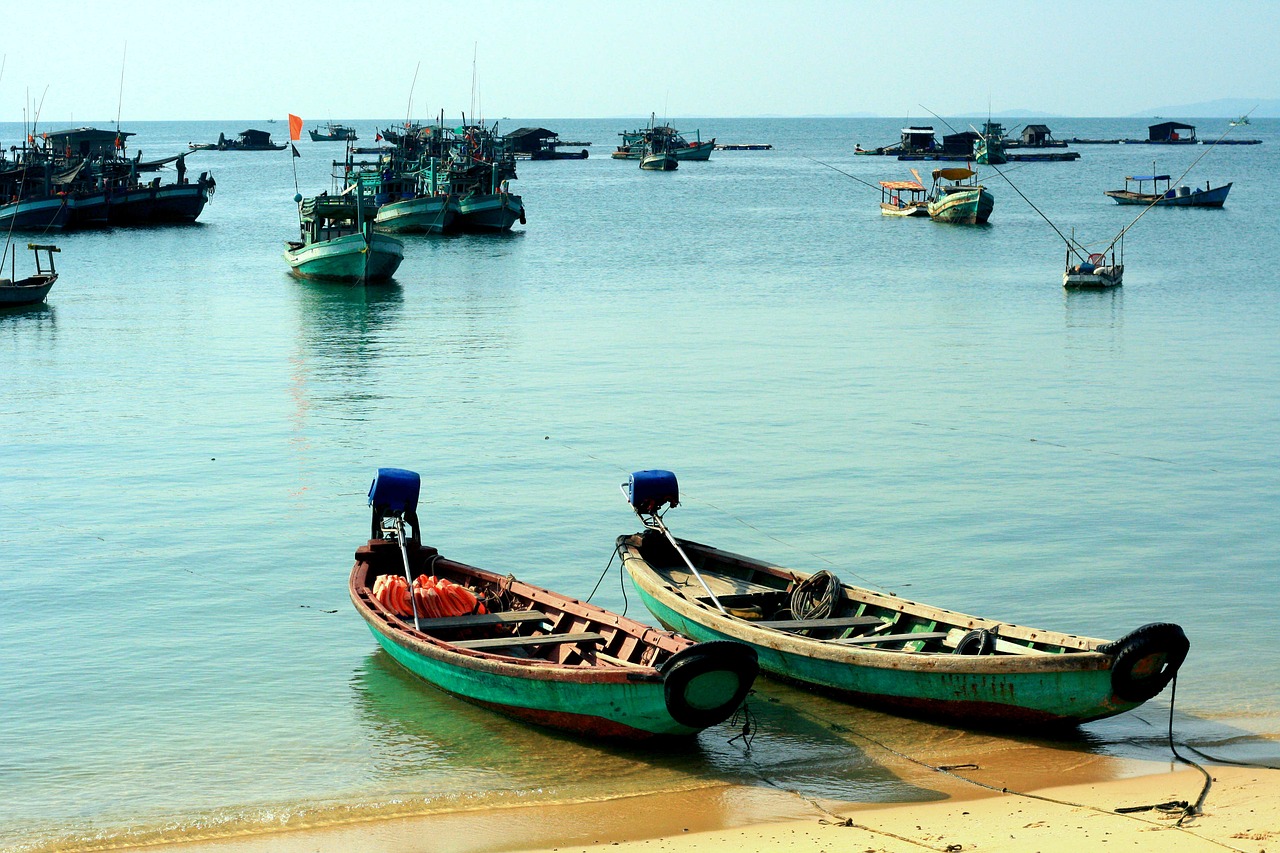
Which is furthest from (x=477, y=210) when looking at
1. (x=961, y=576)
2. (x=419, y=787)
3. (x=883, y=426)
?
(x=419, y=787)

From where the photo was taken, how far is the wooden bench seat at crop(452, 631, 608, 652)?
10055 mm

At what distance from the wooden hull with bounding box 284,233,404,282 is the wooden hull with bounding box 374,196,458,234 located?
54.7ft

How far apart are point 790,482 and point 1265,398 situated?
10086 millimetres

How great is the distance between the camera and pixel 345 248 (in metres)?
39.6

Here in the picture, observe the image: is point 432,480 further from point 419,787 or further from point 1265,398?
point 1265,398

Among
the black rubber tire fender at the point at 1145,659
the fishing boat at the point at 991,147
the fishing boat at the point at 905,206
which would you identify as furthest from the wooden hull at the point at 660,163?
the black rubber tire fender at the point at 1145,659

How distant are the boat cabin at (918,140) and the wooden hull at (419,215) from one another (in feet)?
264

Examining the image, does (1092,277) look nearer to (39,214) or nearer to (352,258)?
(352,258)

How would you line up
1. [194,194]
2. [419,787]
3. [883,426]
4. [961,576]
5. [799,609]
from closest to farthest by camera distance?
[419,787] → [799,609] → [961,576] → [883,426] → [194,194]

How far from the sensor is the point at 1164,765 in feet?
30.3

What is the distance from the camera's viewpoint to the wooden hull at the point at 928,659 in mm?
9008

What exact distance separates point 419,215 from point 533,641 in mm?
48758

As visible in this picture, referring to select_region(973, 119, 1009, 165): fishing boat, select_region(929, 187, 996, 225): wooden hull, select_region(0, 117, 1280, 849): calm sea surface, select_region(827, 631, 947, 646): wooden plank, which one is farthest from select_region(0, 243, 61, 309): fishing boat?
select_region(973, 119, 1009, 165): fishing boat

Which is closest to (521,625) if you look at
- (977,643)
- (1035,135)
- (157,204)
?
(977,643)
